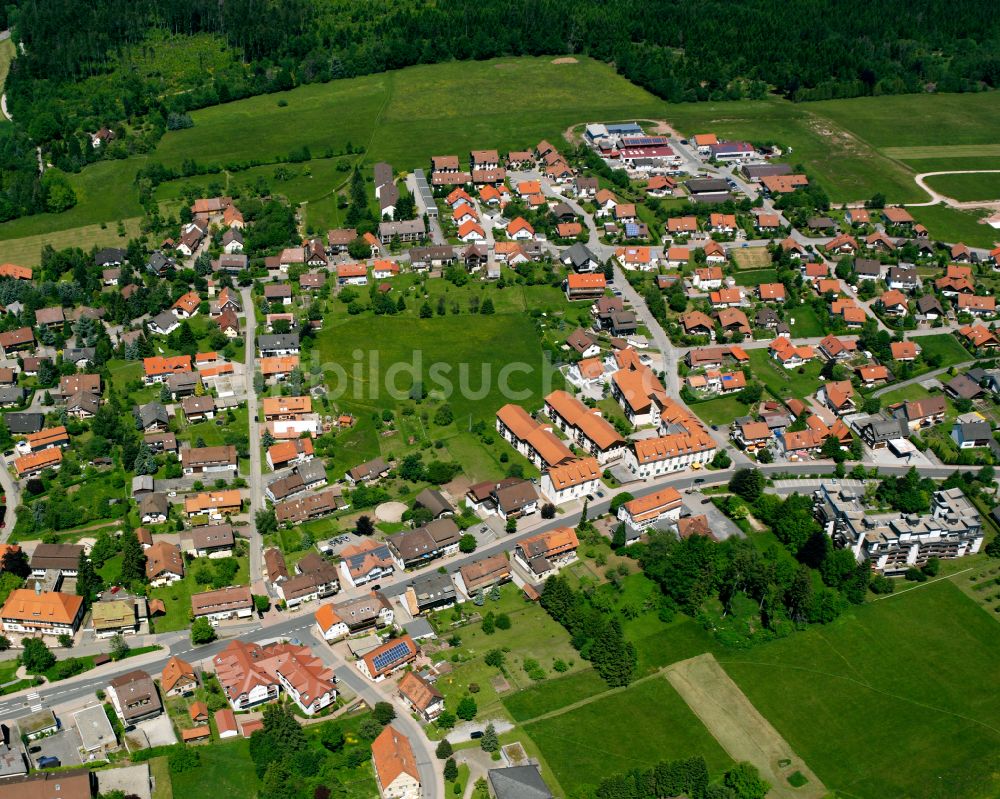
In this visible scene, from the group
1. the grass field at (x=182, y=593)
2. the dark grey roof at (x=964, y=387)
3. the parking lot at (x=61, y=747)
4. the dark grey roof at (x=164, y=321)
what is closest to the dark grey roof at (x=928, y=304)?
the dark grey roof at (x=964, y=387)

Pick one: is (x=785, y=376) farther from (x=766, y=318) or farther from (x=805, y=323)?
(x=805, y=323)

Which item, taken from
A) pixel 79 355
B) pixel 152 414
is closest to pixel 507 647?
pixel 152 414

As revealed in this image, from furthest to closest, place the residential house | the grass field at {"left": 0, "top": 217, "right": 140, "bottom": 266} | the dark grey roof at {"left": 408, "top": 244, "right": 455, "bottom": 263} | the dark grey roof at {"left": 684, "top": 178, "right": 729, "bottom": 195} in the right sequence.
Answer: the dark grey roof at {"left": 684, "top": 178, "right": 729, "bottom": 195} < the grass field at {"left": 0, "top": 217, "right": 140, "bottom": 266} < the dark grey roof at {"left": 408, "top": 244, "right": 455, "bottom": 263} < the residential house

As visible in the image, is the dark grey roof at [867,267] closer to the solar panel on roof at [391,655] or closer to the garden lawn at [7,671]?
the solar panel on roof at [391,655]

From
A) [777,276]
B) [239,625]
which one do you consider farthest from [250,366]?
[777,276]

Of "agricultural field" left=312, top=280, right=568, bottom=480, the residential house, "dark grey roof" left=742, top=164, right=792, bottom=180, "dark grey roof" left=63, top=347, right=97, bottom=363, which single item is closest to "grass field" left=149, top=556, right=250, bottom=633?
the residential house

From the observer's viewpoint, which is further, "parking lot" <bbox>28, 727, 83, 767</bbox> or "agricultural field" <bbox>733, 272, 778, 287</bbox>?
"agricultural field" <bbox>733, 272, 778, 287</bbox>

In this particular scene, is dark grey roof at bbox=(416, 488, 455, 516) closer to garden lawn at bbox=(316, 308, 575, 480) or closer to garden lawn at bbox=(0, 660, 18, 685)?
garden lawn at bbox=(316, 308, 575, 480)
